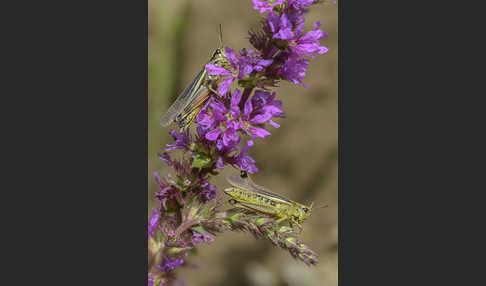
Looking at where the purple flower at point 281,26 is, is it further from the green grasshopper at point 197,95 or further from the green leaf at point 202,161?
the green leaf at point 202,161

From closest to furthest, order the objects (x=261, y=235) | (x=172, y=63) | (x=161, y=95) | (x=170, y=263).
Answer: (x=261, y=235)
(x=170, y=263)
(x=161, y=95)
(x=172, y=63)

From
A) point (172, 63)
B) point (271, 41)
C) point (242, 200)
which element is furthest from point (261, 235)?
point (172, 63)

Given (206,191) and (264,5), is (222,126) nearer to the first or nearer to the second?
(206,191)

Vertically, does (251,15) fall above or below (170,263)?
above

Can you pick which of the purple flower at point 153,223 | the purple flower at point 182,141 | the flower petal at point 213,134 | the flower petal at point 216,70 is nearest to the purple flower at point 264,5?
the flower petal at point 216,70

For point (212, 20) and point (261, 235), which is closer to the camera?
point (261, 235)

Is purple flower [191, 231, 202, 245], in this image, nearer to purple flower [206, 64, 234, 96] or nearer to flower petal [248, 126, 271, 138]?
flower petal [248, 126, 271, 138]

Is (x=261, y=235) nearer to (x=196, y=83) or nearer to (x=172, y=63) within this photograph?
(x=196, y=83)
